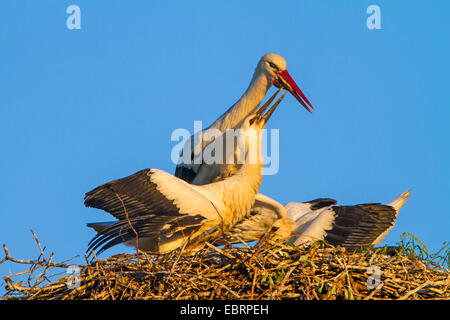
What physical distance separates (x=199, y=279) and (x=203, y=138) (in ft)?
8.94

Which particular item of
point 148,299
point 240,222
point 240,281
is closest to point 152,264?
point 148,299

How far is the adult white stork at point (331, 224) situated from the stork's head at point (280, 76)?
1024 millimetres

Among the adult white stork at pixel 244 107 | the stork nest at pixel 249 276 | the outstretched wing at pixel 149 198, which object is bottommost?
the stork nest at pixel 249 276

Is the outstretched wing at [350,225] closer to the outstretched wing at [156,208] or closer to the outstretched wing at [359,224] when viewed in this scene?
the outstretched wing at [359,224]

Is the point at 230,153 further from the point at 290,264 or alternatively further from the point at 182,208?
the point at 290,264

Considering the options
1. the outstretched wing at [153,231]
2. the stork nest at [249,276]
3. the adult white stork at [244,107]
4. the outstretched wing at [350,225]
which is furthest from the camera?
the adult white stork at [244,107]

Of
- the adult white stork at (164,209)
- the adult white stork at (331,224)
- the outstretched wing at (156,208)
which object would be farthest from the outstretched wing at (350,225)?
the outstretched wing at (156,208)

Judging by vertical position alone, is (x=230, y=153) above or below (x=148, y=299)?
above

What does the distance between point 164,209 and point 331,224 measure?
158 cm

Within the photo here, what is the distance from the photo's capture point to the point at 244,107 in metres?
7.35

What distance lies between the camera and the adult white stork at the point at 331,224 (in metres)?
6.76

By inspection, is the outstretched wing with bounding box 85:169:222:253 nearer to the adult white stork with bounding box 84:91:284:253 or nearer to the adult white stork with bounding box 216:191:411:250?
the adult white stork with bounding box 84:91:284:253
